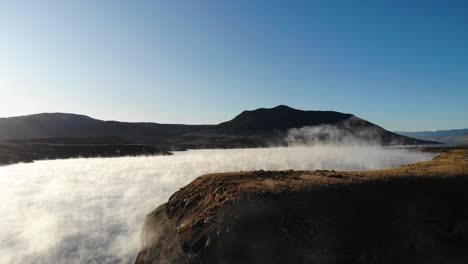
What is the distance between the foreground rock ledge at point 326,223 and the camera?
15.7 meters

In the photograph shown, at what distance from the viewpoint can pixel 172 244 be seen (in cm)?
1898

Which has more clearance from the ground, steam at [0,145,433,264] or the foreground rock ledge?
the foreground rock ledge

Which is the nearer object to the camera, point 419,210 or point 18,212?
point 419,210

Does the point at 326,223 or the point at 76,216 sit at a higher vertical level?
the point at 326,223

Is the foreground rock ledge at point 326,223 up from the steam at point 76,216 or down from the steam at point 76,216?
up

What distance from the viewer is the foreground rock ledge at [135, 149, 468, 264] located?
15695 mm

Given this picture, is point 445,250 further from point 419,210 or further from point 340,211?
point 340,211

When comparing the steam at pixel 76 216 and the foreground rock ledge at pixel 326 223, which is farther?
the steam at pixel 76 216

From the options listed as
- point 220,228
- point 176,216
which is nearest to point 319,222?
point 220,228

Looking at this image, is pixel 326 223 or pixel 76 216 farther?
pixel 76 216

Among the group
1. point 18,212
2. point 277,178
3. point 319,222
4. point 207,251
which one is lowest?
point 18,212

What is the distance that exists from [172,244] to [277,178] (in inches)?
343

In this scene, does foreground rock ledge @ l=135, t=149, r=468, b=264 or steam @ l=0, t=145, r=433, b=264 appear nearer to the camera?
foreground rock ledge @ l=135, t=149, r=468, b=264

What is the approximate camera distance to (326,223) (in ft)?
54.9
